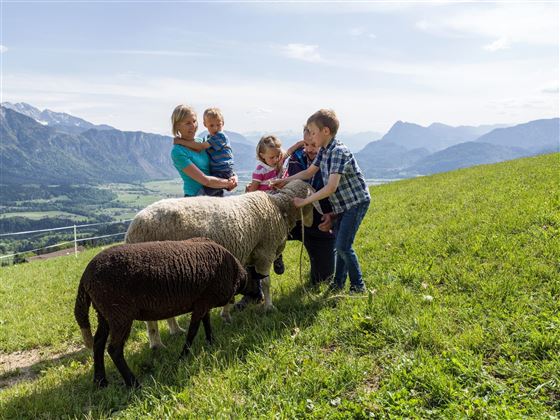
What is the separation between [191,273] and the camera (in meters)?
3.94

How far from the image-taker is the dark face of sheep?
5.62 metres

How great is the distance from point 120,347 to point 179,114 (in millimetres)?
3063

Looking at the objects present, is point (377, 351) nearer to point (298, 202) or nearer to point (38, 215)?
point (298, 202)

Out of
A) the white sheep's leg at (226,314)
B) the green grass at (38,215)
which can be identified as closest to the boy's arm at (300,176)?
the white sheep's leg at (226,314)

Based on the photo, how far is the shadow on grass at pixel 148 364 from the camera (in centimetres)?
367

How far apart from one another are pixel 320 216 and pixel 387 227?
3.81 meters

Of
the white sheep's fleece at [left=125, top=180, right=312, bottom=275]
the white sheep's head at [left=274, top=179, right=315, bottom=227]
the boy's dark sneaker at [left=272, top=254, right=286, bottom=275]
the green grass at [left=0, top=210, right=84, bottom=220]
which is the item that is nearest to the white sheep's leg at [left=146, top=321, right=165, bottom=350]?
the white sheep's fleece at [left=125, top=180, right=312, bottom=275]

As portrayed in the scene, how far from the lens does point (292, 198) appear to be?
19.2ft

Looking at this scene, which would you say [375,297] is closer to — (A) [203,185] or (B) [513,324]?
(B) [513,324]

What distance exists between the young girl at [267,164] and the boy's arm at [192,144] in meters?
0.88

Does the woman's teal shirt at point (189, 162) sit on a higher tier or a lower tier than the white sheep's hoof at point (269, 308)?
higher

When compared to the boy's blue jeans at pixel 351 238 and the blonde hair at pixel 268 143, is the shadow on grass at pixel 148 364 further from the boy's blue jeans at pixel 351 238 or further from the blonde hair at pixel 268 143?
the blonde hair at pixel 268 143

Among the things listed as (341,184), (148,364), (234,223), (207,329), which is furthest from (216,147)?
(148,364)

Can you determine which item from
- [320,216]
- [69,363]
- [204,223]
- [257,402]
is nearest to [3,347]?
[69,363]
